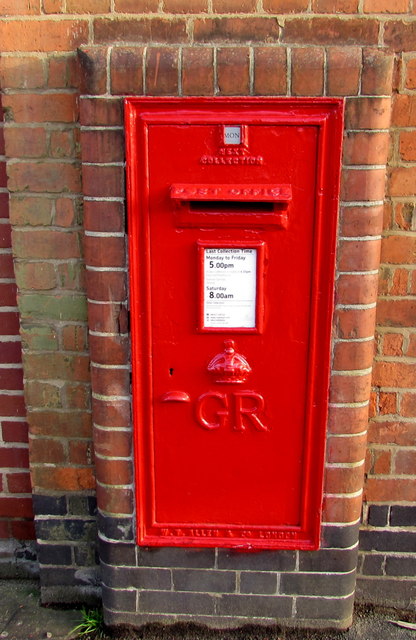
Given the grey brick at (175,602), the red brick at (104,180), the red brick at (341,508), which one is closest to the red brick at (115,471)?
the grey brick at (175,602)

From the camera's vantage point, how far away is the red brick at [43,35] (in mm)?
1742

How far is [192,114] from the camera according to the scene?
5.47 ft

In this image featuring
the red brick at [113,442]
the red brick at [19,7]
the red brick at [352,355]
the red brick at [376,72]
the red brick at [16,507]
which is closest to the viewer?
the red brick at [376,72]

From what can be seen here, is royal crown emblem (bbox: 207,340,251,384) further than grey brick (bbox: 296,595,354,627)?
No

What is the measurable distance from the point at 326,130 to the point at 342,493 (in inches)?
46.4

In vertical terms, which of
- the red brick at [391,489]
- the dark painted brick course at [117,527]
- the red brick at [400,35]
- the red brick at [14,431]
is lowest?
the dark painted brick course at [117,527]

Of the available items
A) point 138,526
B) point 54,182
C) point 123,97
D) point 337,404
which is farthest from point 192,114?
point 138,526

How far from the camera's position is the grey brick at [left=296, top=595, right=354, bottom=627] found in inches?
81.7

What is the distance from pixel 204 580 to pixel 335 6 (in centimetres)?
192

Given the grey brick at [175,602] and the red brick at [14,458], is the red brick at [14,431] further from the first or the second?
the grey brick at [175,602]

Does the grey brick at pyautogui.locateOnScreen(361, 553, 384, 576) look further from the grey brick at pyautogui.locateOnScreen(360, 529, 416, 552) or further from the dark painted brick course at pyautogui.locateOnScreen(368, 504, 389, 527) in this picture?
the dark painted brick course at pyautogui.locateOnScreen(368, 504, 389, 527)

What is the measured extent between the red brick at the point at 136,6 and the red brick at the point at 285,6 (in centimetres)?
32

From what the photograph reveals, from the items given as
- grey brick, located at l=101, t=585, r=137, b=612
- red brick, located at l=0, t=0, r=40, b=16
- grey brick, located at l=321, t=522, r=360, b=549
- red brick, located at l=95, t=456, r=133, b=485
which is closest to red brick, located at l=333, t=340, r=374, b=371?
grey brick, located at l=321, t=522, r=360, b=549

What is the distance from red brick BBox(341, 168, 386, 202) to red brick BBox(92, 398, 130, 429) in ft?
3.15
